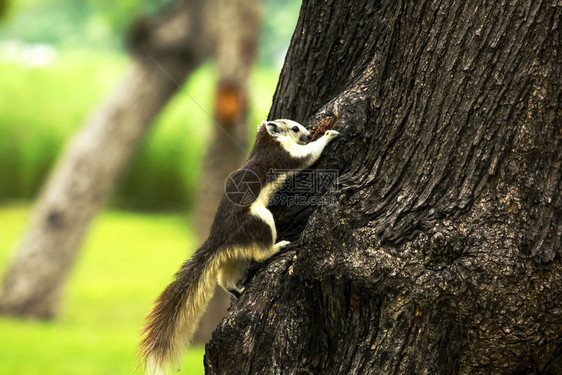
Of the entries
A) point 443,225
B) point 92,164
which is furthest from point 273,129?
point 92,164

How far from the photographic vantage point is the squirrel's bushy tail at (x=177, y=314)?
7.55 feet

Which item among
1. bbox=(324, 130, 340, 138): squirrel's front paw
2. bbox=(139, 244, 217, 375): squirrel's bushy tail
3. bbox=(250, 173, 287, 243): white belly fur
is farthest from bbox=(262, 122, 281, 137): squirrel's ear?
bbox=(139, 244, 217, 375): squirrel's bushy tail

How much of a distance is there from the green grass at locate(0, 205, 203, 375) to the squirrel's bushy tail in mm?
1061

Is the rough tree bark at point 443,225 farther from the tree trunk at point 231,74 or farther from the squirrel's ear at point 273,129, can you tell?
the tree trunk at point 231,74

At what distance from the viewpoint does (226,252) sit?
2.46 metres

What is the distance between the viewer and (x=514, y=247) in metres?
1.80

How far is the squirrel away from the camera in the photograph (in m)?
2.34

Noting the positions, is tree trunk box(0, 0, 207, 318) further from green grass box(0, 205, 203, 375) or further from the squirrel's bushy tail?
the squirrel's bushy tail

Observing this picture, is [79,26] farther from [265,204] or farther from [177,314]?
[177,314]

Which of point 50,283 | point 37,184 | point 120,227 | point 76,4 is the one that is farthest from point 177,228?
point 76,4

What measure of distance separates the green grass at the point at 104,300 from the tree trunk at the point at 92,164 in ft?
1.30

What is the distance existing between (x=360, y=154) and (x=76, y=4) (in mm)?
15007

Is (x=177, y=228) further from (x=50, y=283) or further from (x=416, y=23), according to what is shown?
(x=416, y=23)

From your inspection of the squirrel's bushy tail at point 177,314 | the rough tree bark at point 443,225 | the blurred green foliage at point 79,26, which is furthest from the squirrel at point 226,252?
the blurred green foliage at point 79,26
